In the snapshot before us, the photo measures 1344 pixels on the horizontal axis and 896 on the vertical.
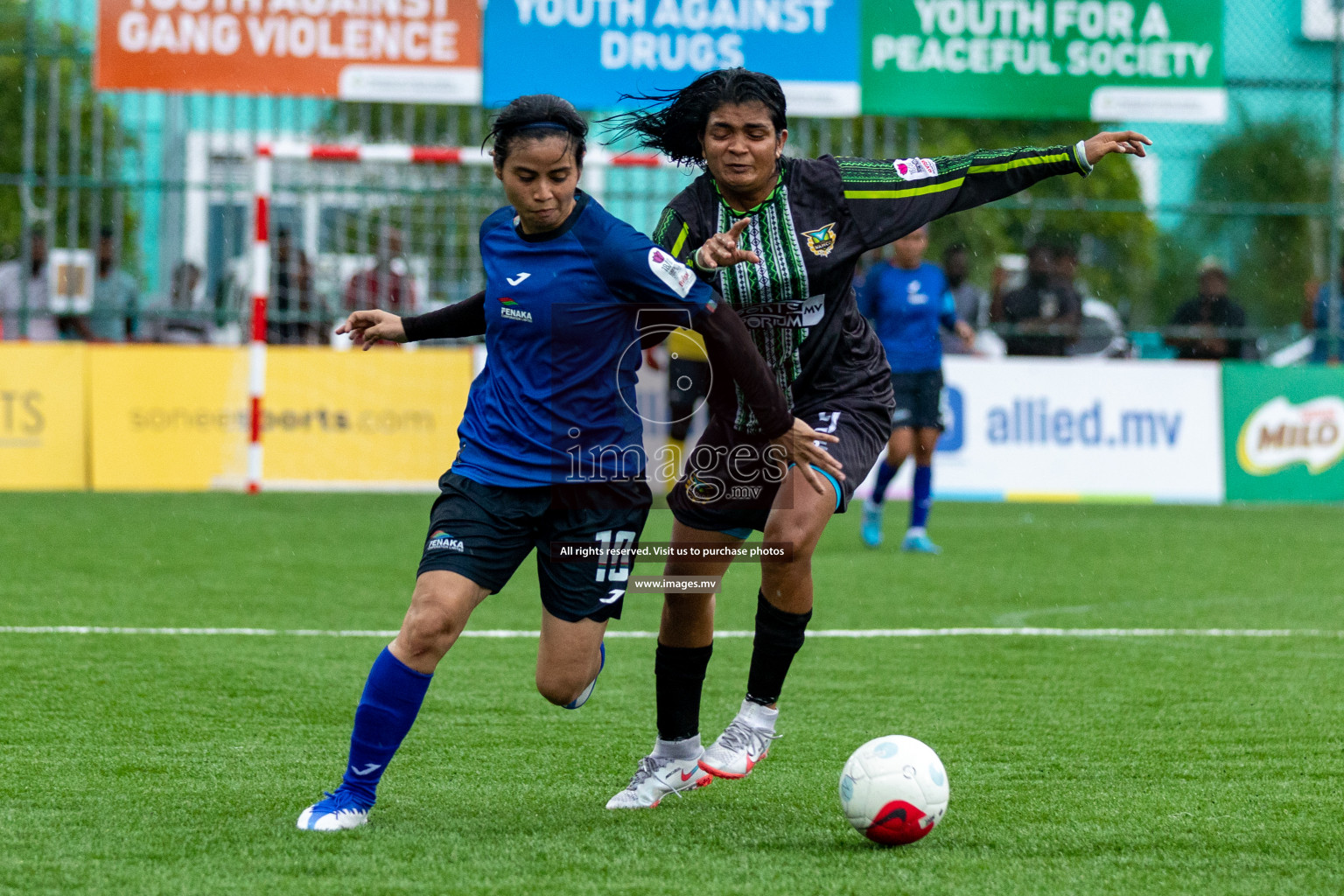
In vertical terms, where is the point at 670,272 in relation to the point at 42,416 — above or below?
above

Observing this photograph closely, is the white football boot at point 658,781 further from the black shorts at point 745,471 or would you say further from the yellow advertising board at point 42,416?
the yellow advertising board at point 42,416

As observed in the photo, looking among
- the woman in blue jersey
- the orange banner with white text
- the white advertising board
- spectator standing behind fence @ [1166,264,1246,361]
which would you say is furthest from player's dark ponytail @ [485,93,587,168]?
spectator standing behind fence @ [1166,264,1246,361]

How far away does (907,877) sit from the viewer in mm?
3613

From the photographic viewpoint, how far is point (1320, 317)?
14.8 meters

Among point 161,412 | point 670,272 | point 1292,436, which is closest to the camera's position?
point 670,272

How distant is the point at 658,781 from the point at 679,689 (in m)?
0.31

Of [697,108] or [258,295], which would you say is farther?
[258,295]

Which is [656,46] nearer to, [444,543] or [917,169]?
[917,169]

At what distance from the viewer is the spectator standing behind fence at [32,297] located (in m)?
13.6

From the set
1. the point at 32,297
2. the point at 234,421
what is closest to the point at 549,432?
the point at 234,421

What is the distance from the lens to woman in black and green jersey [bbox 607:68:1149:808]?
4523 mm

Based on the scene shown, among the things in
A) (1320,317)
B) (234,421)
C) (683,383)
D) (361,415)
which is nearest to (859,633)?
(683,383)

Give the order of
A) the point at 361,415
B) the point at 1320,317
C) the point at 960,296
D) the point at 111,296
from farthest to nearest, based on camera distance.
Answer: the point at 1320,317
the point at 111,296
the point at 960,296
the point at 361,415

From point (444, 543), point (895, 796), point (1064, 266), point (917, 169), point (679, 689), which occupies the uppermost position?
point (1064, 266)
